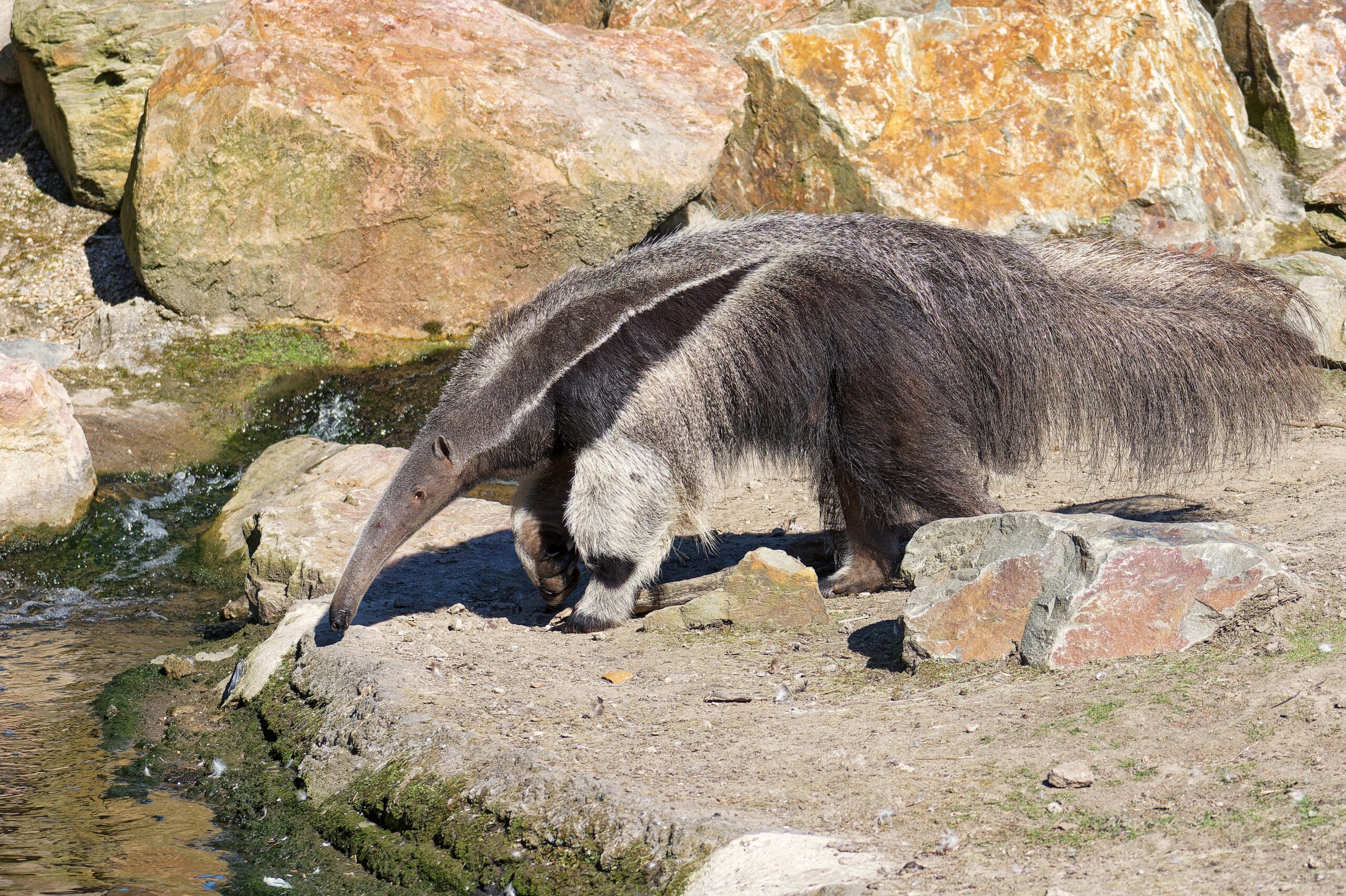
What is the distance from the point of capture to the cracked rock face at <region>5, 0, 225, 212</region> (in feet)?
42.0

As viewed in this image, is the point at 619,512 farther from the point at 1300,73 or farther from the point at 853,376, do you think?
the point at 1300,73

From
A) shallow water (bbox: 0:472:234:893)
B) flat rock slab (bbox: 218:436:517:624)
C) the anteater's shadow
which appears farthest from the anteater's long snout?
shallow water (bbox: 0:472:234:893)

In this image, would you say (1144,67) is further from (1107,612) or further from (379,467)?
(1107,612)

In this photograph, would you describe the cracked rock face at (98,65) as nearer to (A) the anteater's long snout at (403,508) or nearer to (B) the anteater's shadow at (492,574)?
(B) the anteater's shadow at (492,574)

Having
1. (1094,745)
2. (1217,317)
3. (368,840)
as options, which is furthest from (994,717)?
(1217,317)

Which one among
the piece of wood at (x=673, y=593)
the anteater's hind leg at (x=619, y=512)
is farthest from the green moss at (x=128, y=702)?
the piece of wood at (x=673, y=593)

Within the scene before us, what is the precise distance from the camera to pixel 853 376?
603 cm

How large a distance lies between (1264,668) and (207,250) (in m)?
9.05

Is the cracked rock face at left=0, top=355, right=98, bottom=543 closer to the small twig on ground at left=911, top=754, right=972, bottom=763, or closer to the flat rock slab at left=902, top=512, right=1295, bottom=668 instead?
the flat rock slab at left=902, top=512, right=1295, bottom=668

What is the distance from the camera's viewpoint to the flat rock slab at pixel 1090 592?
4.63 metres

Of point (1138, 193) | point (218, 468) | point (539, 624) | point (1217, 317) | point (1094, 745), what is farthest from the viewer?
point (1138, 193)

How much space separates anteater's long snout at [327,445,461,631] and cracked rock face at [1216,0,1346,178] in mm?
9867

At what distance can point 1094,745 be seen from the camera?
4.01 metres

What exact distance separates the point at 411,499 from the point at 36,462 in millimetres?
4058
